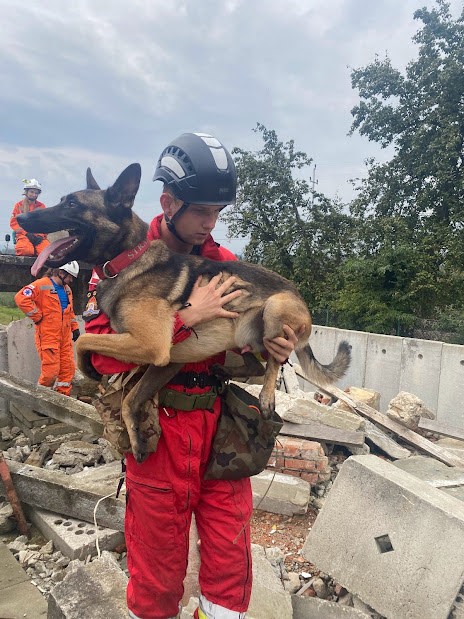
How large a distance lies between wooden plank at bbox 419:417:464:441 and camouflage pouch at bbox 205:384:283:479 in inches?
216

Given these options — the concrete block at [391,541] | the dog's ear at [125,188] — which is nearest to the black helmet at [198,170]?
the dog's ear at [125,188]

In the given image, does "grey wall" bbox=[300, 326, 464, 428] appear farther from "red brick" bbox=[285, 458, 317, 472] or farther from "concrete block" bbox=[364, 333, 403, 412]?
A: "red brick" bbox=[285, 458, 317, 472]

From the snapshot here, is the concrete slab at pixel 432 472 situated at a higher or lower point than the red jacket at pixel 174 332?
lower

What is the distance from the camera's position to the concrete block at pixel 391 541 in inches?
A: 110

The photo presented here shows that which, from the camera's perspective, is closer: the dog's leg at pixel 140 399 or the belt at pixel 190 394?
the dog's leg at pixel 140 399

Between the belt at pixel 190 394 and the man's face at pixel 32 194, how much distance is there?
320 inches

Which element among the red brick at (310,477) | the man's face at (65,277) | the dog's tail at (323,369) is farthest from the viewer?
the man's face at (65,277)

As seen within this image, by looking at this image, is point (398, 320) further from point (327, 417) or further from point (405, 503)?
point (405, 503)

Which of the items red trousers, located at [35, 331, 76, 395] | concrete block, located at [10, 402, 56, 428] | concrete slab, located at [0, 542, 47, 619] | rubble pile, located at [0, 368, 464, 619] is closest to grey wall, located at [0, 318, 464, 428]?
rubble pile, located at [0, 368, 464, 619]

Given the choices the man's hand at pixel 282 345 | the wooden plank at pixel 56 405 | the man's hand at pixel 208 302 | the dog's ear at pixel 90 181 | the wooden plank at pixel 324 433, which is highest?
the dog's ear at pixel 90 181

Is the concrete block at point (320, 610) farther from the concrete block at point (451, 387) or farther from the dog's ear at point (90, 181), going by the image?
the concrete block at point (451, 387)

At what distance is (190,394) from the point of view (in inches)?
88.0

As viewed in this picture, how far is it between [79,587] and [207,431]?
142 centimetres

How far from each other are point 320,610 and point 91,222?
2.73m
